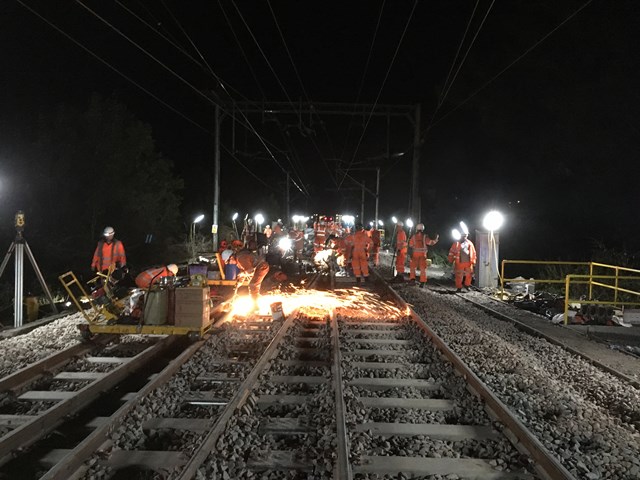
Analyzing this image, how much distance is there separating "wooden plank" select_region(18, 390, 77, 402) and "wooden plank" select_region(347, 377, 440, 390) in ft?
11.0

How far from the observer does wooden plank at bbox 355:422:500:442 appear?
482 cm

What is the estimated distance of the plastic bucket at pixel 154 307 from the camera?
7.89 meters

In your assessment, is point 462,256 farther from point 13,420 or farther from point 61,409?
point 13,420

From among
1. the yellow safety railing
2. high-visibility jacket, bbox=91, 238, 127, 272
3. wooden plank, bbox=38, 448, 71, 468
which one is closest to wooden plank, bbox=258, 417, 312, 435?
wooden plank, bbox=38, 448, 71, 468

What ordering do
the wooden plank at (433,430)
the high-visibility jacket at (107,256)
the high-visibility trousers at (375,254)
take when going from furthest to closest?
the high-visibility trousers at (375,254) → the high-visibility jacket at (107,256) → the wooden plank at (433,430)

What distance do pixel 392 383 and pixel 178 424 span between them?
268cm

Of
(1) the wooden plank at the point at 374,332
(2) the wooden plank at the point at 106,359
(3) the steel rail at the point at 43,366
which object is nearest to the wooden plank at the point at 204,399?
(2) the wooden plank at the point at 106,359

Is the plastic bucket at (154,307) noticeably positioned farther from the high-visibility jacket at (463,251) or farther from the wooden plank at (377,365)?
the high-visibility jacket at (463,251)

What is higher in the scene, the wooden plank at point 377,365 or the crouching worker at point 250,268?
the crouching worker at point 250,268

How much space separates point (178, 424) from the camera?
4934mm

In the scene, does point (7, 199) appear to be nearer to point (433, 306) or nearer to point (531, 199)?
point (433, 306)

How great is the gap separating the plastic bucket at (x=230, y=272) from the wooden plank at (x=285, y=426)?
6.51 meters

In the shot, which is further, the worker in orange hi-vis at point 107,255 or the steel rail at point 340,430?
the worker in orange hi-vis at point 107,255

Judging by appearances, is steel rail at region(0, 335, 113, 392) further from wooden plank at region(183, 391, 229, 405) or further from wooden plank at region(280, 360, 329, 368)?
wooden plank at region(280, 360, 329, 368)
